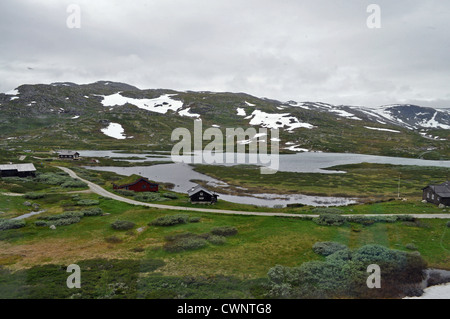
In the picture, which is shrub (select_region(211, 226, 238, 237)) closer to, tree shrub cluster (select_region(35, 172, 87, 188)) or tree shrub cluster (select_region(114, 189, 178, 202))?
tree shrub cluster (select_region(114, 189, 178, 202))

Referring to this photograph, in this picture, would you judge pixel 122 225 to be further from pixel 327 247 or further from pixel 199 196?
pixel 327 247

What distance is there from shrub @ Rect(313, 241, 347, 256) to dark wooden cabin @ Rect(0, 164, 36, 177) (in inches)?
3233

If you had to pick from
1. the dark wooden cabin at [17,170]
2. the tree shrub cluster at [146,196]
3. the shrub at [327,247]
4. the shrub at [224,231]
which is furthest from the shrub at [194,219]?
the dark wooden cabin at [17,170]

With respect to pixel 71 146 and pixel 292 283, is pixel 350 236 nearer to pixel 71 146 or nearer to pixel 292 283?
pixel 292 283

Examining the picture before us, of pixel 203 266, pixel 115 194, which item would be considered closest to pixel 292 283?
pixel 203 266

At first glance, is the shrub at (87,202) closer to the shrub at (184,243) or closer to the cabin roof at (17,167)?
the shrub at (184,243)

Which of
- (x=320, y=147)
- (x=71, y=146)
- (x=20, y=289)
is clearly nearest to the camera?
(x=20, y=289)

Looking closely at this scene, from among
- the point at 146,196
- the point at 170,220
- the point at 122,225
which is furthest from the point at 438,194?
the point at 146,196

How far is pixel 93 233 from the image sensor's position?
41.3 m

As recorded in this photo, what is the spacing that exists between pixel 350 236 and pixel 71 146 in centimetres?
18522

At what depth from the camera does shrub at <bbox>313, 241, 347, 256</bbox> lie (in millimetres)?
32969

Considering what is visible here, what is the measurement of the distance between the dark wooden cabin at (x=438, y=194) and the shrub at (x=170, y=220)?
49.4m

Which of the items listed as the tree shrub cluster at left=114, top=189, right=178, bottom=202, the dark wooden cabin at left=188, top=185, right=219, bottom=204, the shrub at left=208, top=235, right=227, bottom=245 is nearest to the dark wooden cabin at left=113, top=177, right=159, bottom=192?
the tree shrub cluster at left=114, top=189, right=178, bottom=202
